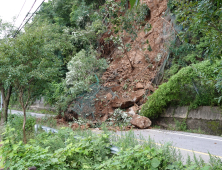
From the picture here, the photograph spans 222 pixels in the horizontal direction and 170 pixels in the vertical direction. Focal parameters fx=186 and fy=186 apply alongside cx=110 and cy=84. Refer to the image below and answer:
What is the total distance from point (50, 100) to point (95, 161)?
21.0 metres

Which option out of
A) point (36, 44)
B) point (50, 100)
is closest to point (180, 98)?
point (36, 44)

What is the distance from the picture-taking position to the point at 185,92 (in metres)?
10.3

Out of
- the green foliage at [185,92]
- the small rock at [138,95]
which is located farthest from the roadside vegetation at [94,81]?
the small rock at [138,95]

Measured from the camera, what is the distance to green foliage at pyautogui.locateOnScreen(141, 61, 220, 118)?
30.1ft

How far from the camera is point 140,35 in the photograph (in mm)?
19078

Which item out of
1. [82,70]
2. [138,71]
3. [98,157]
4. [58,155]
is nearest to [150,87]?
[138,71]

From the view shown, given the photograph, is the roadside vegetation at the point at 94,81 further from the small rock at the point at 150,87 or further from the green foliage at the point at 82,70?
the small rock at the point at 150,87

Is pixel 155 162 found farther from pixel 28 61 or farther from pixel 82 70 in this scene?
pixel 82 70

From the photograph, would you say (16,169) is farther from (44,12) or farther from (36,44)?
(44,12)

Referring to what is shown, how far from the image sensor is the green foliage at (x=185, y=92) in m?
9.16

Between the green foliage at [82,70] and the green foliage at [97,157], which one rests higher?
the green foliage at [82,70]

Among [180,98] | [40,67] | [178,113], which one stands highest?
[40,67]

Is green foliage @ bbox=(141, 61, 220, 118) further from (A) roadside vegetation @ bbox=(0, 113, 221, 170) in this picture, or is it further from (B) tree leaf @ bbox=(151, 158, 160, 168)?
(B) tree leaf @ bbox=(151, 158, 160, 168)

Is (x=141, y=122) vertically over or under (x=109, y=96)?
under
